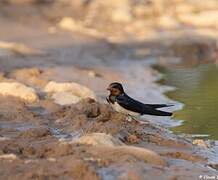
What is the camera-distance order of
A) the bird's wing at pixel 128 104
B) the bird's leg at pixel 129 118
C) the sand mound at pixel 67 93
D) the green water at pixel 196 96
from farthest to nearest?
the sand mound at pixel 67 93 → the green water at pixel 196 96 → the bird's leg at pixel 129 118 → the bird's wing at pixel 128 104

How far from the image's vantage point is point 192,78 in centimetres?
1356

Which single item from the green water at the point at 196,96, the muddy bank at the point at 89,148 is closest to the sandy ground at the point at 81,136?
the muddy bank at the point at 89,148

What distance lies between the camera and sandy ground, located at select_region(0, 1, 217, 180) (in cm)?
565

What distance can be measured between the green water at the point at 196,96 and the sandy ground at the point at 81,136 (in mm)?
414

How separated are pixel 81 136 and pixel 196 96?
16.6ft

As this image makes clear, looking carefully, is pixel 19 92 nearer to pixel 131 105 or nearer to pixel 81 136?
pixel 131 105

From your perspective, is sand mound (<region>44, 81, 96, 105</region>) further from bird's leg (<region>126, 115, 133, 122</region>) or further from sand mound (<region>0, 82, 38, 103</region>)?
bird's leg (<region>126, 115, 133, 122</region>)

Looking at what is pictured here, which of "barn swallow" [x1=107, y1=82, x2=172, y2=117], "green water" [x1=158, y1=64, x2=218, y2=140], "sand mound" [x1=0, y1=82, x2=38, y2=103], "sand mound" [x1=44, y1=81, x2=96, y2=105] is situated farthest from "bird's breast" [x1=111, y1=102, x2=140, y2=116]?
"sand mound" [x1=0, y1=82, x2=38, y2=103]

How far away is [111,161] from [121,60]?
1006 centimetres

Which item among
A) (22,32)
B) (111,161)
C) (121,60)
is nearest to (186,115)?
(111,161)

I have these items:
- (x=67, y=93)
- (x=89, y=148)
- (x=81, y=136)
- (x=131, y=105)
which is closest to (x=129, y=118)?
(x=131, y=105)

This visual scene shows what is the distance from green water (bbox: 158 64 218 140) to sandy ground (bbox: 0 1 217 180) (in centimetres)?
41

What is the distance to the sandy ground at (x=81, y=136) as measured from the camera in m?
5.65

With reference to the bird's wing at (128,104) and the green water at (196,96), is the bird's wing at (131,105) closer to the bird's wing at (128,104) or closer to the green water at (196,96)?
the bird's wing at (128,104)
